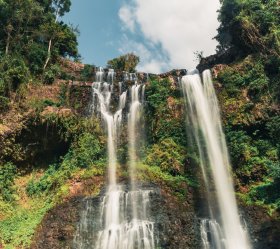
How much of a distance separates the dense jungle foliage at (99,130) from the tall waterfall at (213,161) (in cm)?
51

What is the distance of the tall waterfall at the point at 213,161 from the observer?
15781 mm

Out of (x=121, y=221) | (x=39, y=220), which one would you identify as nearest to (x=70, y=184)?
(x=39, y=220)

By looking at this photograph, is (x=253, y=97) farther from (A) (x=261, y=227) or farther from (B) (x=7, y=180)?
(B) (x=7, y=180)

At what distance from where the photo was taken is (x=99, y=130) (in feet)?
71.2

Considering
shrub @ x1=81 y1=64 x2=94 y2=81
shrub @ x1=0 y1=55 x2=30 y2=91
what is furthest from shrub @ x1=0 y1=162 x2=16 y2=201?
shrub @ x1=81 y1=64 x2=94 y2=81

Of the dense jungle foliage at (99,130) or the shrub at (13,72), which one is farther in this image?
the shrub at (13,72)

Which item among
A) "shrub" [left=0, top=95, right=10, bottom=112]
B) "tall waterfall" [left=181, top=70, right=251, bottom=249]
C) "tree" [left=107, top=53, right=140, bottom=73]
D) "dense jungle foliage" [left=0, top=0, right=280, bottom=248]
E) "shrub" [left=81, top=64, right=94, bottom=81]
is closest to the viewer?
"tall waterfall" [left=181, top=70, right=251, bottom=249]

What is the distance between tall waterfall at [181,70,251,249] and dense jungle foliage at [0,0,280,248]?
51 cm

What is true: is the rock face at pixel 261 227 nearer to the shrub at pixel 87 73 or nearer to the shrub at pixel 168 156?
the shrub at pixel 168 156

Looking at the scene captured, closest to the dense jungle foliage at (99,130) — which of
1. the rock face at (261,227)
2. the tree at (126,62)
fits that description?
the rock face at (261,227)

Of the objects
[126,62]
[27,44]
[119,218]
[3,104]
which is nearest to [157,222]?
[119,218]

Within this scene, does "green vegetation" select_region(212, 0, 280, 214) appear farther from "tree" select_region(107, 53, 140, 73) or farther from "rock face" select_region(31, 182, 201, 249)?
"tree" select_region(107, 53, 140, 73)

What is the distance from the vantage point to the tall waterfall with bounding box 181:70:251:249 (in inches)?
621

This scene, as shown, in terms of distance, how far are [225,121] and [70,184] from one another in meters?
9.45
